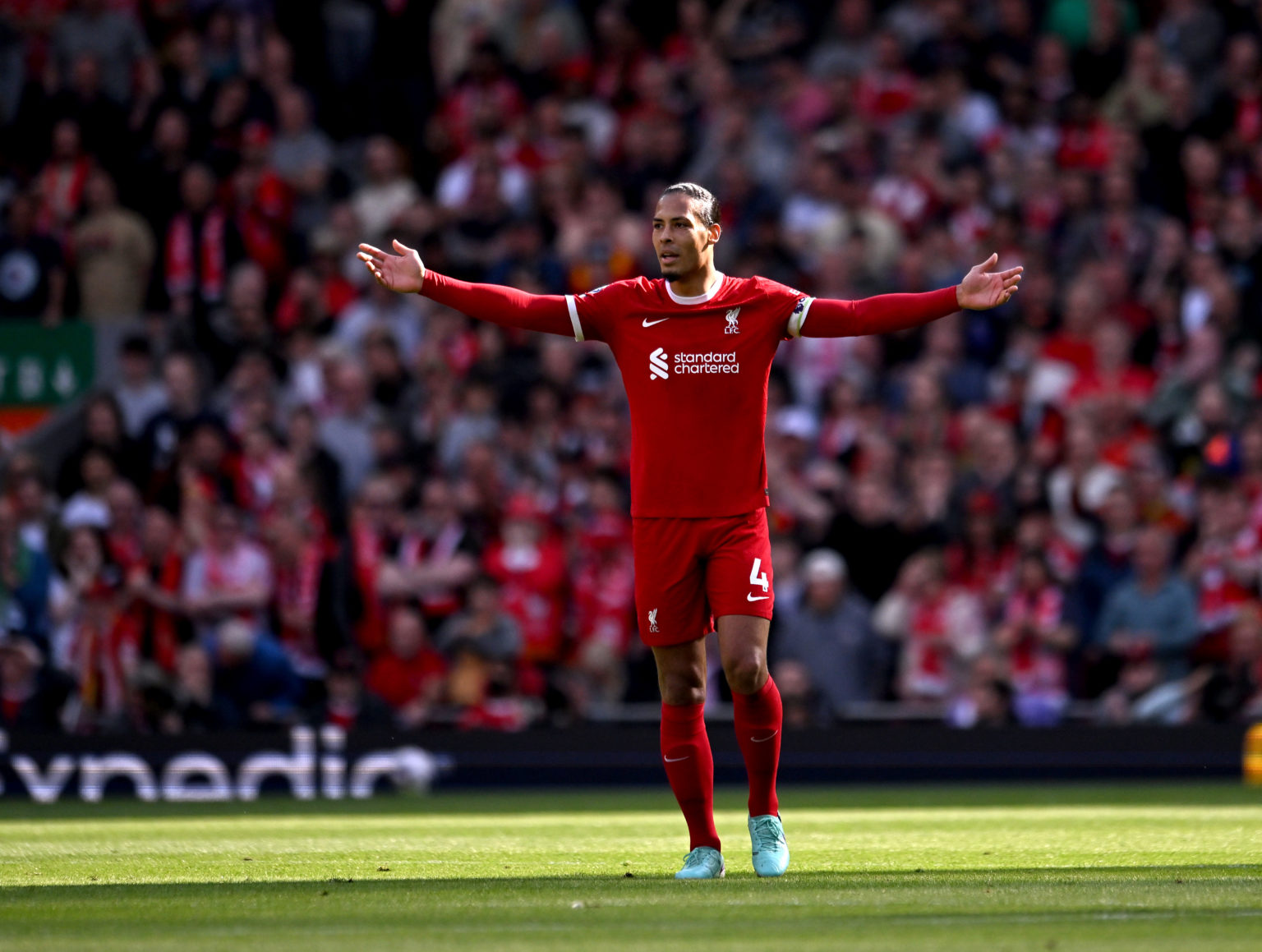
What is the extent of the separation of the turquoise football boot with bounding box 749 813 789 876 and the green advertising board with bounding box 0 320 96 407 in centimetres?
1139

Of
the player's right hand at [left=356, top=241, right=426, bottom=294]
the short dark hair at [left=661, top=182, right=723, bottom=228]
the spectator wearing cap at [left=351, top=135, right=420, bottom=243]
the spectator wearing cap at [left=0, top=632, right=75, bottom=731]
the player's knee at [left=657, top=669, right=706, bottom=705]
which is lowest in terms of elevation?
the spectator wearing cap at [left=0, top=632, right=75, bottom=731]

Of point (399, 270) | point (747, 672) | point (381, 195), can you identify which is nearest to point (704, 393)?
point (747, 672)

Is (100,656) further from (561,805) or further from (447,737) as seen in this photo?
(561,805)

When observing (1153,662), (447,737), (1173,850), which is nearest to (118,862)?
(1173,850)

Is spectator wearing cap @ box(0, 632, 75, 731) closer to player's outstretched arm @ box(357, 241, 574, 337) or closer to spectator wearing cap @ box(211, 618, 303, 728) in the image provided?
spectator wearing cap @ box(211, 618, 303, 728)

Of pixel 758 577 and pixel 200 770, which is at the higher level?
pixel 758 577

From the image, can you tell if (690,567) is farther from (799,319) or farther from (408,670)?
(408,670)

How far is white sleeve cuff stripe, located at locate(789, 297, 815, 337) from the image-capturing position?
7824 millimetres

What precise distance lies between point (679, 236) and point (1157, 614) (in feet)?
24.3

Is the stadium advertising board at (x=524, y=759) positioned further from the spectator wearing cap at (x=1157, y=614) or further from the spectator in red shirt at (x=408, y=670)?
the spectator in red shirt at (x=408, y=670)

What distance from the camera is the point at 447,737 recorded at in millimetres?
14031

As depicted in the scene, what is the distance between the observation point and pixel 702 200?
7863 mm

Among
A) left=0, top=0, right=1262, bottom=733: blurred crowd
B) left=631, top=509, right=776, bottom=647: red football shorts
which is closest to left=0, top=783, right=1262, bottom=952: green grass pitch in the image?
left=631, top=509, right=776, bottom=647: red football shorts

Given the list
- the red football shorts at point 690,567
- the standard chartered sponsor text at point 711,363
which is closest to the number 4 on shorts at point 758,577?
the red football shorts at point 690,567
